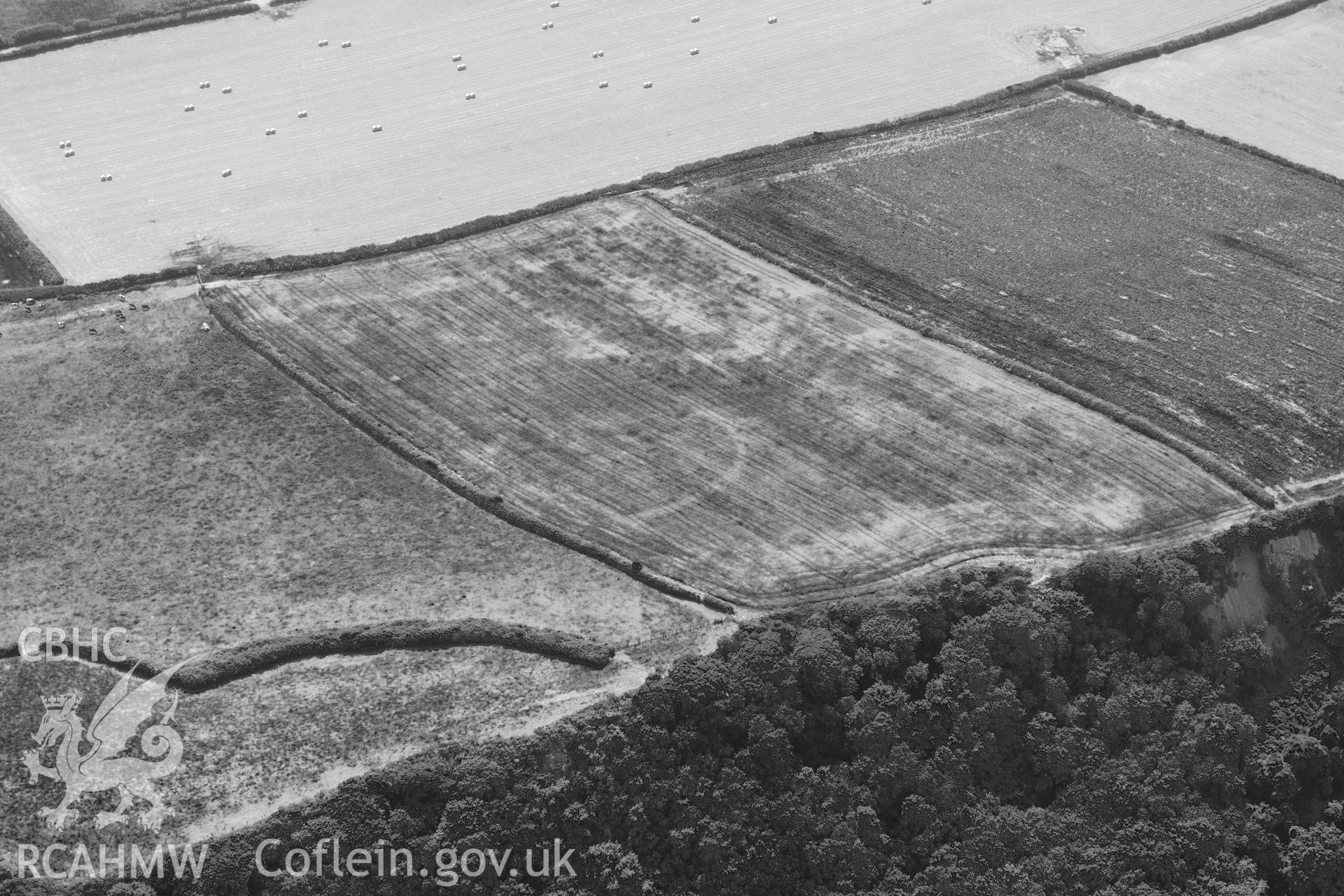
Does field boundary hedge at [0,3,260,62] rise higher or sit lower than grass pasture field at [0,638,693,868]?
higher

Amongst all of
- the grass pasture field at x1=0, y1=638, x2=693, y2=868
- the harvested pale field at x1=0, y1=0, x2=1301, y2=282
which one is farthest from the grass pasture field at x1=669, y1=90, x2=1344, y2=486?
the grass pasture field at x1=0, y1=638, x2=693, y2=868

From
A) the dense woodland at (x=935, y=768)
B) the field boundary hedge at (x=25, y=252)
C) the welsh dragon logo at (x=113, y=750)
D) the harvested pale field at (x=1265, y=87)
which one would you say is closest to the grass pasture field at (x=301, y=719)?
the welsh dragon logo at (x=113, y=750)

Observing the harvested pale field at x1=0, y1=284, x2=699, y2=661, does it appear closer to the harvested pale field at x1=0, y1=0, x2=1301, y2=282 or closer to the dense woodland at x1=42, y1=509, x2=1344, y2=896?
the dense woodland at x1=42, y1=509, x2=1344, y2=896

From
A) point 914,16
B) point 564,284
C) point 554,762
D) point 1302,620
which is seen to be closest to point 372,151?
point 564,284

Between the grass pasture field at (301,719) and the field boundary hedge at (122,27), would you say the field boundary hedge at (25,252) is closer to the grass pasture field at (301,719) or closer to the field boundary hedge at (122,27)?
the field boundary hedge at (122,27)

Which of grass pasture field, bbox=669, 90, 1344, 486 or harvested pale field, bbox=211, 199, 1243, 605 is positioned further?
grass pasture field, bbox=669, 90, 1344, 486

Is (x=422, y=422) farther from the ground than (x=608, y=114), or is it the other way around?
(x=608, y=114)

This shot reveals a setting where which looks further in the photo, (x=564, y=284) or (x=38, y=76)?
(x=38, y=76)

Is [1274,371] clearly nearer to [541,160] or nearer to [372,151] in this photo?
[541,160]
